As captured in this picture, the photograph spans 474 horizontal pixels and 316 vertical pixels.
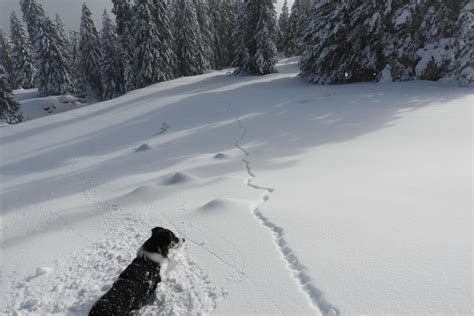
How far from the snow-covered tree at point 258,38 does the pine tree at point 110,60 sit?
16.7 meters

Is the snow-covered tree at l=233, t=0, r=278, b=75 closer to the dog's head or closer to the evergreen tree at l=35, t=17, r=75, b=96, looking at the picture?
the dog's head

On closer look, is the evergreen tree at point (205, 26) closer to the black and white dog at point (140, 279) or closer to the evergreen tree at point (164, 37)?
the evergreen tree at point (164, 37)

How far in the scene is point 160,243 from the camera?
10.0ft

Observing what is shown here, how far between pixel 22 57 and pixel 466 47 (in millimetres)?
49368

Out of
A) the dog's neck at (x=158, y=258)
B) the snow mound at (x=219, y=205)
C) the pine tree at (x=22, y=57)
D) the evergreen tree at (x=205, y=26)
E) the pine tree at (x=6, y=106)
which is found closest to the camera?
the dog's neck at (x=158, y=258)

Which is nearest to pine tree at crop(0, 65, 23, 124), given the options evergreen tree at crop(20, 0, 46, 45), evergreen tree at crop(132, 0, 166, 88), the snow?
the snow

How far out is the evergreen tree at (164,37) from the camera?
27.4 meters

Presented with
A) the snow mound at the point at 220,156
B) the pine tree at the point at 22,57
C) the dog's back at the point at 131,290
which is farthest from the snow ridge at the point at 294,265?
the pine tree at the point at 22,57

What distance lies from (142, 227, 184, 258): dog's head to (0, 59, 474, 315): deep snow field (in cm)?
20

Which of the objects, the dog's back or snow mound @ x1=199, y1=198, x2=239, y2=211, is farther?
snow mound @ x1=199, y1=198, x2=239, y2=211

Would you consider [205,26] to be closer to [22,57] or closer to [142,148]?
[22,57]

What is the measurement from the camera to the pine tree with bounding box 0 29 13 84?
4503cm

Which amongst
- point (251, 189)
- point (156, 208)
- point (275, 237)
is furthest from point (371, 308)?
point (156, 208)

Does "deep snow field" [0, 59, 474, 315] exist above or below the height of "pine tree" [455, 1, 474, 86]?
below
